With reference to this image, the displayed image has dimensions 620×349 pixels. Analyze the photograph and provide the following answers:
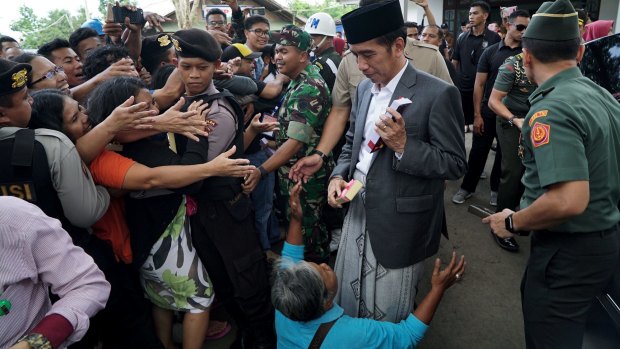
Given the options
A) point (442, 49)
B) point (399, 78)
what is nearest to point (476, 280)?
point (399, 78)

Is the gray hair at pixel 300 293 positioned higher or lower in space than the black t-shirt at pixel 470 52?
higher

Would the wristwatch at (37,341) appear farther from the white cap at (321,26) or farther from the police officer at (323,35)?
the white cap at (321,26)

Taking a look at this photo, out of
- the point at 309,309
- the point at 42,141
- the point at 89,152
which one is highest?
the point at 42,141

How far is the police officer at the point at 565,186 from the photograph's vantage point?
4.68 feet

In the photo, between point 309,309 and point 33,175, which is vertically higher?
point 33,175

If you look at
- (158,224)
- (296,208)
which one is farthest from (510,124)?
(158,224)

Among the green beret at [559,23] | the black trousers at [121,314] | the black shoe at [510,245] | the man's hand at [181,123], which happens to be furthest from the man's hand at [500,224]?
the black shoe at [510,245]

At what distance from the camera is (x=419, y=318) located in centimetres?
177

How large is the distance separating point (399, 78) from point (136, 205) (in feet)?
4.94

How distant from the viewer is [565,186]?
1420 millimetres

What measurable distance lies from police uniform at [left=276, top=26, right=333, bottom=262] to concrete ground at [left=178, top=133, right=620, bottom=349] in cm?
94

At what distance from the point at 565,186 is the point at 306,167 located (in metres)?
1.61

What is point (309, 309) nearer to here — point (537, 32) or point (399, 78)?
point (399, 78)

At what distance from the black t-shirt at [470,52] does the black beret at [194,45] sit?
4234mm
